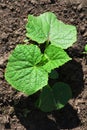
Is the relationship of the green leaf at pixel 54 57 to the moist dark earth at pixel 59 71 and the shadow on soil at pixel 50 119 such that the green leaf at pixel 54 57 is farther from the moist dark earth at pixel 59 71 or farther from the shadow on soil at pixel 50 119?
the shadow on soil at pixel 50 119

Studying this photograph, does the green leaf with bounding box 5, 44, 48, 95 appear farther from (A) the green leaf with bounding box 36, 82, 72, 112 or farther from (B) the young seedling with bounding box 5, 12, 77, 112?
(A) the green leaf with bounding box 36, 82, 72, 112

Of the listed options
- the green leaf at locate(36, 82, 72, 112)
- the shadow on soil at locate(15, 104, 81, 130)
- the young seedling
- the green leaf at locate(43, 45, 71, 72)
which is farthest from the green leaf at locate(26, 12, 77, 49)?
the shadow on soil at locate(15, 104, 81, 130)

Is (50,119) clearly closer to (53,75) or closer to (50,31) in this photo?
(53,75)

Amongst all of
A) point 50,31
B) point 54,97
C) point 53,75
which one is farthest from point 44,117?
point 50,31

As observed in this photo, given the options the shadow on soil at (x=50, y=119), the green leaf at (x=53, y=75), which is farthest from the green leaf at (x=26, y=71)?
the shadow on soil at (x=50, y=119)

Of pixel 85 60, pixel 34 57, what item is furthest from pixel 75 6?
pixel 34 57

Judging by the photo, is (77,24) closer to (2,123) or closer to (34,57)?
(34,57)
